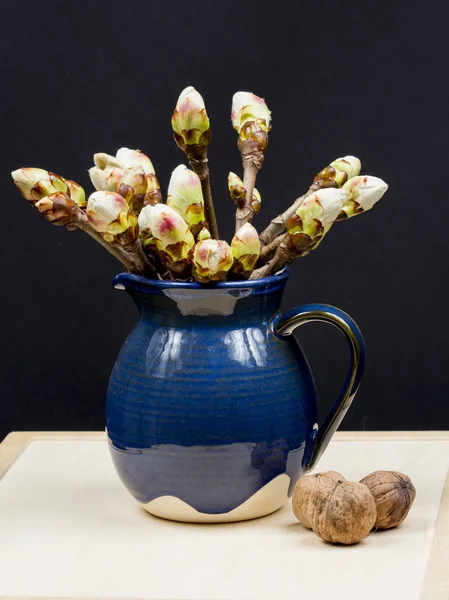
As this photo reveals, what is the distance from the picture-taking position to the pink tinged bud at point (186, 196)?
0.97m

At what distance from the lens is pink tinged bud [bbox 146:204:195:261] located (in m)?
0.95

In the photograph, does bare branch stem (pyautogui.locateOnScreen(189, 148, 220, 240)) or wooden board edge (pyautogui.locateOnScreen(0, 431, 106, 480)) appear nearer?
bare branch stem (pyautogui.locateOnScreen(189, 148, 220, 240))

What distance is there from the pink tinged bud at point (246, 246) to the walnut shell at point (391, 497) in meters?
0.20

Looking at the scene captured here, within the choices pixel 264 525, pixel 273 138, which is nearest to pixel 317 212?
pixel 264 525

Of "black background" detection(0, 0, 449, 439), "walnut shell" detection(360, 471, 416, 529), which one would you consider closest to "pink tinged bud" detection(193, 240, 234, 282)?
"walnut shell" detection(360, 471, 416, 529)

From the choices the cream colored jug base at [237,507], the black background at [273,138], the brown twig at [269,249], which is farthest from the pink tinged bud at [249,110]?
the black background at [273,138]

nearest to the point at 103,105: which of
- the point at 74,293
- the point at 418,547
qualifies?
the point at 74,293

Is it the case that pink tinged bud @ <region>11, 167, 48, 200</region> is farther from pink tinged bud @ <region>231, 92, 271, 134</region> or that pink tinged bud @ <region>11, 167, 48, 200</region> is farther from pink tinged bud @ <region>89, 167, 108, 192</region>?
pink tinged bud @ <region>231, 92, 271, 134</region>

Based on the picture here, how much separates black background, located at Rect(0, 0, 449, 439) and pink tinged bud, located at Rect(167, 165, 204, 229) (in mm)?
749

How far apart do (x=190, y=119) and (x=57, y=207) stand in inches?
5.3

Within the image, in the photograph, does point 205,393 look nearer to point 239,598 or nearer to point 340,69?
point 239,598

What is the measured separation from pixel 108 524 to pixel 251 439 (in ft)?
0.48

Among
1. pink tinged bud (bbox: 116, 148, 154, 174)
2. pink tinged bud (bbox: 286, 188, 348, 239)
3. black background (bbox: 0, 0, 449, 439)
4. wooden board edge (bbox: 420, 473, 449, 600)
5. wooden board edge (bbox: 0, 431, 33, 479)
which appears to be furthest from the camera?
black background (bbox: 0, 0, 449, 439)

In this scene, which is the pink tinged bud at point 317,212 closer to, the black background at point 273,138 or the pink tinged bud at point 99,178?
the pink tinged bud at point 99,178
